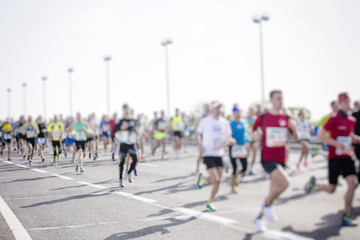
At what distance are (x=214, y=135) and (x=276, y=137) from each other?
67 cm

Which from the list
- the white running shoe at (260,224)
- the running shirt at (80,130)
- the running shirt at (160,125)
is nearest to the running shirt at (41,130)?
the running shirt at (80,130)

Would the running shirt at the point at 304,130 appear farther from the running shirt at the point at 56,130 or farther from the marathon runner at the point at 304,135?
the running shirt at the point at 56,130

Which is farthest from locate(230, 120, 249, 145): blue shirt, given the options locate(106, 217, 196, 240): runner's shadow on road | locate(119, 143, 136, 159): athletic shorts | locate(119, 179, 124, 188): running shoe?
locate(106, 217, 196, 240): runner's shadow on road

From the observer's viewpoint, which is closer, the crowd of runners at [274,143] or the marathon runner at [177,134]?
the crowd of runners at [274,143]

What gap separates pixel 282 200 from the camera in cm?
237

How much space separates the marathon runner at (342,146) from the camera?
222 centimetres

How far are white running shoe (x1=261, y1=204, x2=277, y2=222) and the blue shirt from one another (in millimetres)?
452

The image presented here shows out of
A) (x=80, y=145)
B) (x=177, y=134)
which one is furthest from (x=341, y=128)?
(x=177, y=134)

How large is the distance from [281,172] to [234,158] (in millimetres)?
544

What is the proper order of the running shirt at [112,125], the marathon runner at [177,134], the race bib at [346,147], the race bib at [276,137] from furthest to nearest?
the running shirt at [112,125], the marathon runner at [177,134], the race bib at [346,147], the race bib at [276,137]

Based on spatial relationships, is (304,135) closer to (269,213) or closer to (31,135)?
(269,213)

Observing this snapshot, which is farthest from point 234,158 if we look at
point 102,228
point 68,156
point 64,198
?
point 102,228

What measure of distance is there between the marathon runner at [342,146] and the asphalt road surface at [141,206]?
0.04 m

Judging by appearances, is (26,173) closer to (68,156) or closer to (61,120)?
(68,156)
